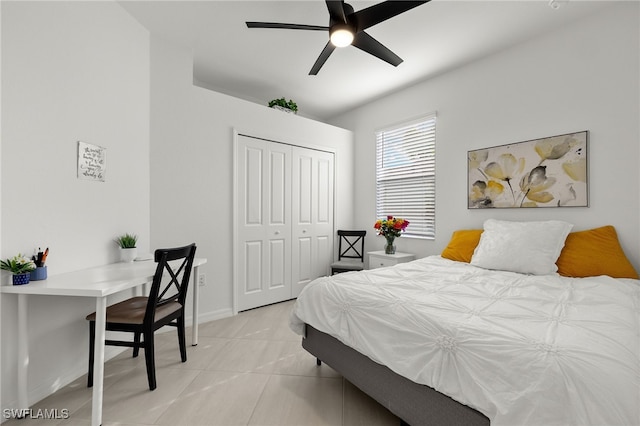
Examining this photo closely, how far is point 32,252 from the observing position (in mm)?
1777

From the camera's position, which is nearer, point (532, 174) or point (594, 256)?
point (594, 256)

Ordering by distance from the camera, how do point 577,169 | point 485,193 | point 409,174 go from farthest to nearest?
point 409,174, point 485,193, point 577,169

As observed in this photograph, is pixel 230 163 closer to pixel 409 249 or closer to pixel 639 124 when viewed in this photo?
pixel 409 249

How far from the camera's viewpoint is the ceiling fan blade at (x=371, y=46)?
2.16 meters

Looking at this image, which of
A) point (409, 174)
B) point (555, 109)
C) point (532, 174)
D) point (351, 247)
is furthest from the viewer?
point (351, 247)

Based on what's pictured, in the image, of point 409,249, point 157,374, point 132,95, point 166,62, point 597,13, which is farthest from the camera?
point 409,249

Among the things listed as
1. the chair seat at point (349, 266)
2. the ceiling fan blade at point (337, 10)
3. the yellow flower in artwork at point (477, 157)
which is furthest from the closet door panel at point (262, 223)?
the yellow flower in artwork at point (477, 157)

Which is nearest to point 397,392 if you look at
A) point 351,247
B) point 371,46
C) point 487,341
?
point 487,341

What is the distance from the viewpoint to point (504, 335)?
116 cm

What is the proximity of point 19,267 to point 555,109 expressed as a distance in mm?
4050

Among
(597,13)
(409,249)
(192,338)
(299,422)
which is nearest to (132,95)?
(192,338)

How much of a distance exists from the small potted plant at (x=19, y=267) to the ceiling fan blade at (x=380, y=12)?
95.9 inches

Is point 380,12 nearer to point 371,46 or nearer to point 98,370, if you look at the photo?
point 371,46

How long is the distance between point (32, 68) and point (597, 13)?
161 inches
